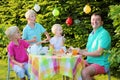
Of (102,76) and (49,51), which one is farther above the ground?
Answer: (49,51)

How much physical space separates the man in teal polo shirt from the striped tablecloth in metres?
0.19

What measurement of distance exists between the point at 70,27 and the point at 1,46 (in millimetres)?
2488

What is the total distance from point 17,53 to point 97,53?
53.3 inches

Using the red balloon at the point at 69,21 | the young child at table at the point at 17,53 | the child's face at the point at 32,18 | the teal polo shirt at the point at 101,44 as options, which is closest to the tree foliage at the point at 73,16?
the red balloon at the point at 69,21

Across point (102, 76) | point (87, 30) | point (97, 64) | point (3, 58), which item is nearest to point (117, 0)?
point (87, 30)

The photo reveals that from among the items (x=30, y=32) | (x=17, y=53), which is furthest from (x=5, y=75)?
(x=17, y=53)

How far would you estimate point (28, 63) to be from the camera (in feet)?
21.0

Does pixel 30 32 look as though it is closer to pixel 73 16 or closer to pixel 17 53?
pixel 17 53

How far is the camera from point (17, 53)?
21.9 ft

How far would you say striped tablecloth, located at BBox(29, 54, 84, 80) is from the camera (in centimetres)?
598

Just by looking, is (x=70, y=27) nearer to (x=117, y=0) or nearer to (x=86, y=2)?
(x=86, y=2)

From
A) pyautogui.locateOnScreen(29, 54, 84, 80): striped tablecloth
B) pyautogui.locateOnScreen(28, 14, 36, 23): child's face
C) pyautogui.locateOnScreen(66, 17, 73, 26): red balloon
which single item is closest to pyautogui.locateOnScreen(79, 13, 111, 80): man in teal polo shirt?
pyautogui.locateOnScreen(29, 54, 84, 80): striped tablecloth

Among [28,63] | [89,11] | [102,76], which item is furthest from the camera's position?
[102,76]

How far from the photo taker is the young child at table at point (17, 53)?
21.5 feet
